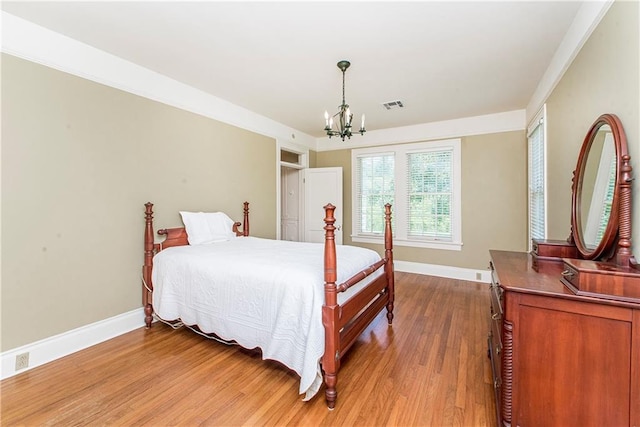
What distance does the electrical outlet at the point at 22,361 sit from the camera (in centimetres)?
211

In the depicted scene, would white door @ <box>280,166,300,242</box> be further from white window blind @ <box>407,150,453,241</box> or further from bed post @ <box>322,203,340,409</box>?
bed post @ <box>322,203,340,409</box>

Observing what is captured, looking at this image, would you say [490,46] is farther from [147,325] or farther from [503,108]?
[147,325]

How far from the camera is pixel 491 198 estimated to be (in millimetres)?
4410

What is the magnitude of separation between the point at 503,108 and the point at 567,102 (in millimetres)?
1914

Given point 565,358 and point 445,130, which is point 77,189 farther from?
point 445,130

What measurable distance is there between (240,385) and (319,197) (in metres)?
3.88

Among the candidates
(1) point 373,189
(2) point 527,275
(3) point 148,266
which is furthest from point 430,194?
(3) point 148,266

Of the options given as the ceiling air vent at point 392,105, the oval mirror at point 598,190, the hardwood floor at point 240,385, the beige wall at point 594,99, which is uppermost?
the ceiling air vent at point 392,105

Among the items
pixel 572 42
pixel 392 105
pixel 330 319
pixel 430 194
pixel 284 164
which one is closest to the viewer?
pixel 330 319

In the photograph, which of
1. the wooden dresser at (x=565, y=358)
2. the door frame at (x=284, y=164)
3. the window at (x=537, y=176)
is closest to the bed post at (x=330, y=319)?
the wooden dresser at (x=565, y=358)

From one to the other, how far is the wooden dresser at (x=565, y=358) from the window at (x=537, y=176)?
2.08 metres

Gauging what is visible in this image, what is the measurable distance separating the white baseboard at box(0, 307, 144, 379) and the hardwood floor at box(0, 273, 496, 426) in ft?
0.25

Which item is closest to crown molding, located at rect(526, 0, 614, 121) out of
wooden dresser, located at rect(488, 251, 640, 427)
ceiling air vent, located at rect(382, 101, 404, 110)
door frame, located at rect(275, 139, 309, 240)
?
ceiling air vent, located at rect(382, 101, 404, 110)

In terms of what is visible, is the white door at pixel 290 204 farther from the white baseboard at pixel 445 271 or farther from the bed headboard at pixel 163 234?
the bed headboard at pixel 163 234
